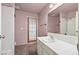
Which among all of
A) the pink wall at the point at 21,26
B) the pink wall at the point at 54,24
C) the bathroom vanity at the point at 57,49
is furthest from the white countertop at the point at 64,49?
the pink wall at the point at 21,26

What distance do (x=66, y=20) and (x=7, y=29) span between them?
3.52 feet

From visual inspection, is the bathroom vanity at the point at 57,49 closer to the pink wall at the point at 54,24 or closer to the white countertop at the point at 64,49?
the white countertop at the point at 64,49

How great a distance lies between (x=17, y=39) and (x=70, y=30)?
107 centimetres

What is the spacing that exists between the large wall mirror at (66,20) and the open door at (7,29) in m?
0.87

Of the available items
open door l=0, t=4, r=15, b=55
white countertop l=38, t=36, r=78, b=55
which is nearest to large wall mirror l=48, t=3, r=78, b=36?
white countertop l=38, t=36, r=78, b=55

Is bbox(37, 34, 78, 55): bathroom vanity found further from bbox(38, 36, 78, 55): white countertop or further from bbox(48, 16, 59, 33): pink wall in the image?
bbox(48, 16, 59, 33): pink wall

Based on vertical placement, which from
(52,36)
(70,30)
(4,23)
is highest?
(4,23)

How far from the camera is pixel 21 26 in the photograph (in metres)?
2.03

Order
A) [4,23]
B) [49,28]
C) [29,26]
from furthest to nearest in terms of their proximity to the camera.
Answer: [49,28], [29,26], [4,23]

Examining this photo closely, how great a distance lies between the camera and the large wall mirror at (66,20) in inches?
61.8

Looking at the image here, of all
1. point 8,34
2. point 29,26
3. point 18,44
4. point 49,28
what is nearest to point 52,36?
point 49,28

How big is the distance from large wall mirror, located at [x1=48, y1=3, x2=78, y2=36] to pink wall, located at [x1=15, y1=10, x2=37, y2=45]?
481 mm

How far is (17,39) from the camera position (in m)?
2.03

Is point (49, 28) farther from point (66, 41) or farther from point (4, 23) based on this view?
point (4, 23)
